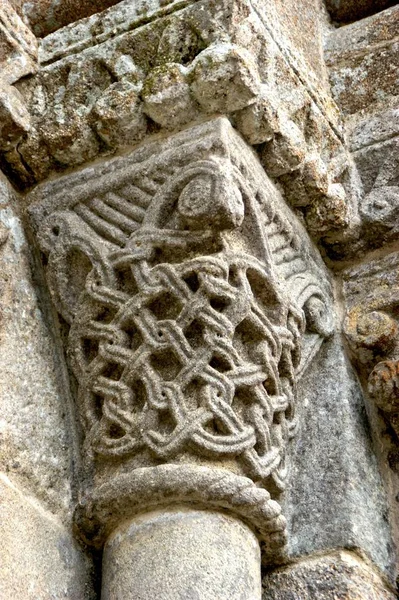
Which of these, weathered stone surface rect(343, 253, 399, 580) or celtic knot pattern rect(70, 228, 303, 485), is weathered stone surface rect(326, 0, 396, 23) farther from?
celtic knot pattern rect(70, 228, 303, 485)

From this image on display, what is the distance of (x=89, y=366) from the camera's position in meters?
2.26

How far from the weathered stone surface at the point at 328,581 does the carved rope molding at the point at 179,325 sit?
64 mm

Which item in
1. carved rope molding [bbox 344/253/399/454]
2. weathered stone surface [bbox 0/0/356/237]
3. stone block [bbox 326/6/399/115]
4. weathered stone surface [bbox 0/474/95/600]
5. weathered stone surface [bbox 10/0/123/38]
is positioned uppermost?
weathered stone surface [bbox 10/0/123/38]

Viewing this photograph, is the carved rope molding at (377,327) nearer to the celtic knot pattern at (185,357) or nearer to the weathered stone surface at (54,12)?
the celtic knot pattern at (185,357)

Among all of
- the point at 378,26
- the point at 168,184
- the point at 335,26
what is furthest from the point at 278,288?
the point at 335,26

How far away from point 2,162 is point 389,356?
3.77 ft

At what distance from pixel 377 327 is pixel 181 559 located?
3.04 feet

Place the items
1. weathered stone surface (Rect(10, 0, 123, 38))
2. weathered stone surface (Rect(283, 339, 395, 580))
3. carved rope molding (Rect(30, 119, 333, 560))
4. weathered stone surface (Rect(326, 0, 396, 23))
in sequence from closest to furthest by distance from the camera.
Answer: carved rope molding (Rect(30, 119, 333, 560))
weathered stone surface (Rect(283, 339, 395, 580))
weathered stone surface (Rect(10, 0, 123, 38))
weathered stone surface (Rect(326, 0, 396, 23))

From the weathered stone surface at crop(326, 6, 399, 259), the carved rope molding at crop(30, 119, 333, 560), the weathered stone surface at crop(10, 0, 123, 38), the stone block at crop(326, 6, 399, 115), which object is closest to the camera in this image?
the carved rope molding at crop(30, 119, 333, 560)

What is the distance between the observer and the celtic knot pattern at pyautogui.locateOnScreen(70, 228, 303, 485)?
2.08 metres

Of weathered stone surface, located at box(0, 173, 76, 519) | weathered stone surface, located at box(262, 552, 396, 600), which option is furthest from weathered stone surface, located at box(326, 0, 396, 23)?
weathered stone surface, located at box(262, 552, 396, 600)

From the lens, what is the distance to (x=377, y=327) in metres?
2.58

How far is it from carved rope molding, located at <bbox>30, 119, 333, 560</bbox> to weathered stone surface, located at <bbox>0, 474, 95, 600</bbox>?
70 mm

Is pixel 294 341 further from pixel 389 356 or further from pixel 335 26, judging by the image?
pixel 335 26
